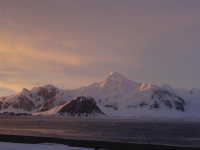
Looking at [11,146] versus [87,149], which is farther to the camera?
[11,146]

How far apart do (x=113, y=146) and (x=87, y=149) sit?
5.66 meters

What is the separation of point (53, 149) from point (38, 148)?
2.65m

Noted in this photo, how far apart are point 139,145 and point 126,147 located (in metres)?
3.02

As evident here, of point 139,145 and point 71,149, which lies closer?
point 71,149

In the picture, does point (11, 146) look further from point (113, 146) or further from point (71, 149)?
point (113, 146)

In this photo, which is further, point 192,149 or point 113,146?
point 113,146

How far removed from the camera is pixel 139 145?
43562 millimetres

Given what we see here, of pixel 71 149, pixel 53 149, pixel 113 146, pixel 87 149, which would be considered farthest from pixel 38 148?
pixel 113 146

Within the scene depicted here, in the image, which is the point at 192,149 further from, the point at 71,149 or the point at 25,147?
the point at 25,147

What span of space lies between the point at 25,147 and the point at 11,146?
2.49 metres

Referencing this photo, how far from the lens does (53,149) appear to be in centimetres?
3988

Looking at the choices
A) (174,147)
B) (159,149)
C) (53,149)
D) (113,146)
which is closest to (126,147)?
(113,146)

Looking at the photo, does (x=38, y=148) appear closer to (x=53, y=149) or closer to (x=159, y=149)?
(x=53, y=149)

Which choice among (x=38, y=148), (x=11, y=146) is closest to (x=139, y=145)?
(x=38, y=148)
